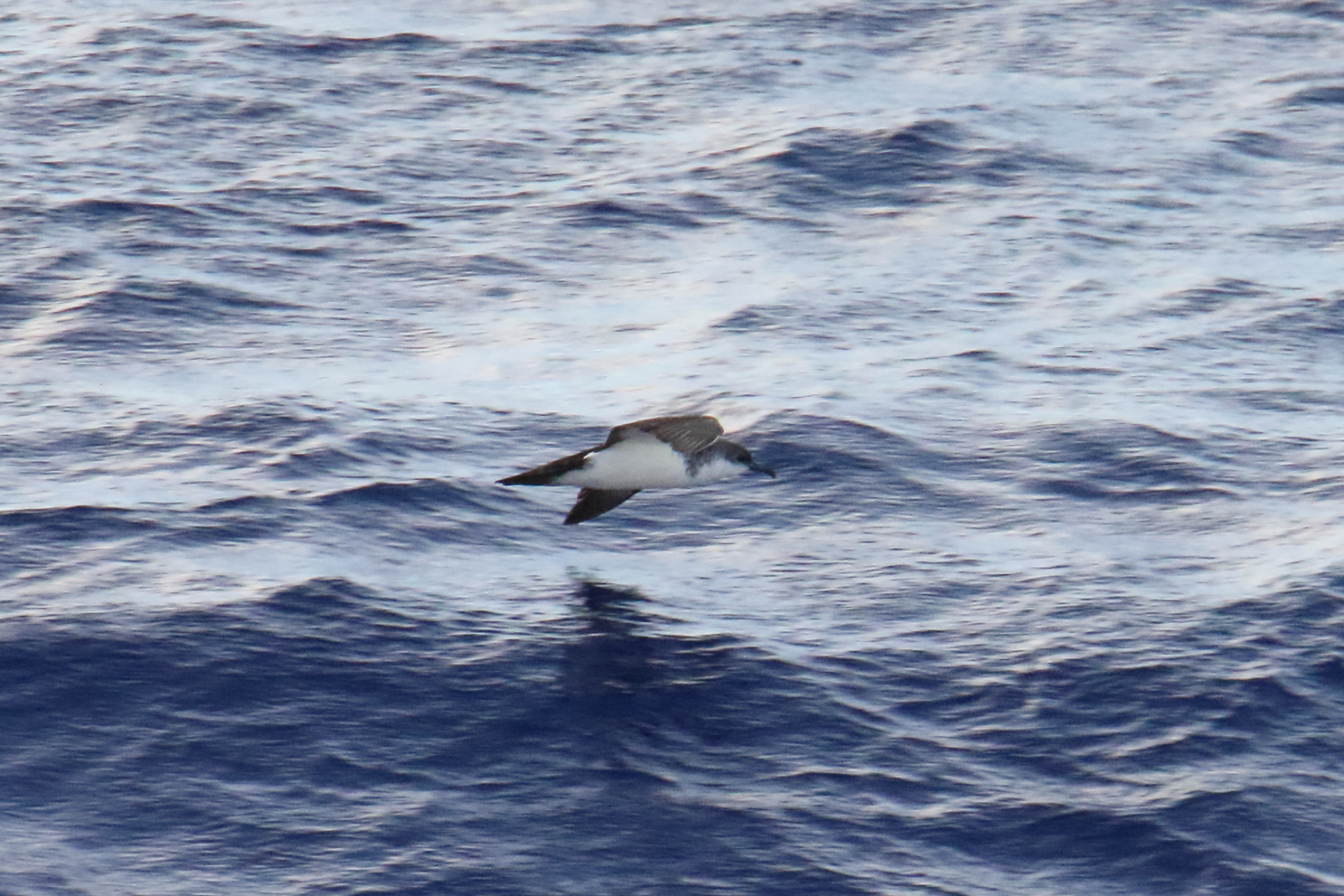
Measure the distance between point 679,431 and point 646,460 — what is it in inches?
13.4

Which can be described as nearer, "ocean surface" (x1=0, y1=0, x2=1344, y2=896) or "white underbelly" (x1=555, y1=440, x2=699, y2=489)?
"ocean surface" (x1=0, y1=0, x2=1344, y2=896)

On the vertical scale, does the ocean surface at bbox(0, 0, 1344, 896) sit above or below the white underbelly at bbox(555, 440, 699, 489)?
below

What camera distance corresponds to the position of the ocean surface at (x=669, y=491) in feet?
40.5

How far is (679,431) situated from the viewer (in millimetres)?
15469

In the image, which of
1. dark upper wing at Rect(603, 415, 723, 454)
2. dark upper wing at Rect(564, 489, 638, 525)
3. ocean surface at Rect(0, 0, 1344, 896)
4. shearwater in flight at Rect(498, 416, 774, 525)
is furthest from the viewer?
dark upper wing at Rect(564, 489, 638, 525)

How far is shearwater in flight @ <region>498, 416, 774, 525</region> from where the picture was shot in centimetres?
1533

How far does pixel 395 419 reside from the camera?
19.1 metres

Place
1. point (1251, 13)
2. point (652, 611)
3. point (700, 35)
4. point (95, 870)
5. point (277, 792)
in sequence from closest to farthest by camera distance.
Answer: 1. point (95, 870)
2. point (277, 792)
3. point (652, 611)
4. point (700, 35)
5. point (1251, 13)

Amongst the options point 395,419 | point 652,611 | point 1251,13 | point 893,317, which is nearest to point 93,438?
point 395,419

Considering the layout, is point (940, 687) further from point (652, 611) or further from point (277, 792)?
point (277, 792)

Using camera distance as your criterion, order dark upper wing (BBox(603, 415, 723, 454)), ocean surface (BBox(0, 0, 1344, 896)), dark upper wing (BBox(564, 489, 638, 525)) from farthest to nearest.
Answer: dark upper wing (BBox(564, 489, 638, 525))
dark upper wing (BBox(603, 415, 723, 454))
ocean surface (BBox(0, 0, 1344, 896))

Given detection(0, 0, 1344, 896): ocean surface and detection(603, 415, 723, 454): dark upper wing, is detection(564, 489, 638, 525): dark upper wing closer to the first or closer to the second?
detection(0, 0, 1344, 896): ocean surface

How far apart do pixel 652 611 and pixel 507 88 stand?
16.8 m

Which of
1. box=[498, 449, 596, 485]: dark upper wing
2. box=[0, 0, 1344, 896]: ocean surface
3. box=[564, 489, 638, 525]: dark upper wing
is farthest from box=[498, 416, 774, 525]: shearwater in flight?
box=[0, 0, 1344, 896]: ocean surface
